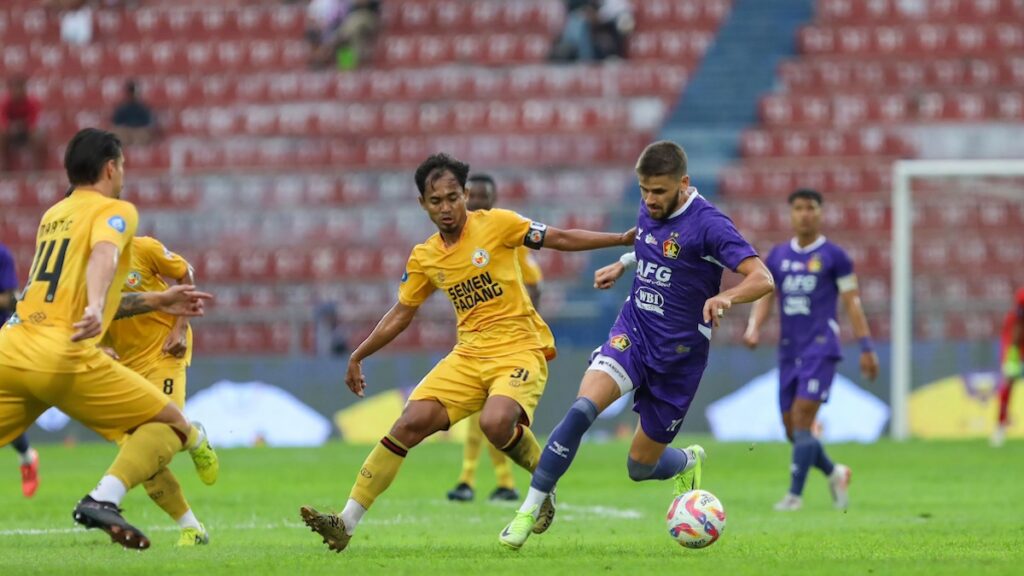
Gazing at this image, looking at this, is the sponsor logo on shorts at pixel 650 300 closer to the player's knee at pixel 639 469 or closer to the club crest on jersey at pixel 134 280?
the player's knee at pixel 639 469

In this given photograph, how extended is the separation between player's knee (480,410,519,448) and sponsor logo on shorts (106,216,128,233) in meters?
2.39

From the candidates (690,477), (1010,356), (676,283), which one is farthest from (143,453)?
(1010,356)

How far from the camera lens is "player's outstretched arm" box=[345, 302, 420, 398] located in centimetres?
998

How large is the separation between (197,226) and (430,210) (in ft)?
58.1

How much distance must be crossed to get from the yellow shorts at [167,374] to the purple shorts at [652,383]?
107 inches

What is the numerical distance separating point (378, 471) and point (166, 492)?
1.45 m

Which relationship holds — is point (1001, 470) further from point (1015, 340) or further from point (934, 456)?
point (1015, 340)

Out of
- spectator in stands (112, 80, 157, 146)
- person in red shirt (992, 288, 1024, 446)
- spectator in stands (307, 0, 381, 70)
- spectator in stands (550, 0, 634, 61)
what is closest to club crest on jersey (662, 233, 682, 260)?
person in red shirt (992, 288, 1024, 446)

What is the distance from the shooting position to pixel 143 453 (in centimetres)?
865

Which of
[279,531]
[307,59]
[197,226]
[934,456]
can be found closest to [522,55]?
[307,59]

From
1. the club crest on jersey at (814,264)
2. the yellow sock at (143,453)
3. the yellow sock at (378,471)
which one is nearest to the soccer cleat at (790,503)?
the club crest on jersey at (814,264)

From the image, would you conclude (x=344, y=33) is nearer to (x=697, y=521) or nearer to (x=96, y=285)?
(x=697, y=521)

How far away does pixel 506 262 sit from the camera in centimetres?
1008

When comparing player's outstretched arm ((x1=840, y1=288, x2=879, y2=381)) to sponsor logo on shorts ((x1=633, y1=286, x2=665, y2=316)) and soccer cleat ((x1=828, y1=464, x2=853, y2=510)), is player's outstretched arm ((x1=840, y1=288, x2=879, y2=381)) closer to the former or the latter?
soccer cleat ((x1=828, y1=464, x2=853, y2=510))
